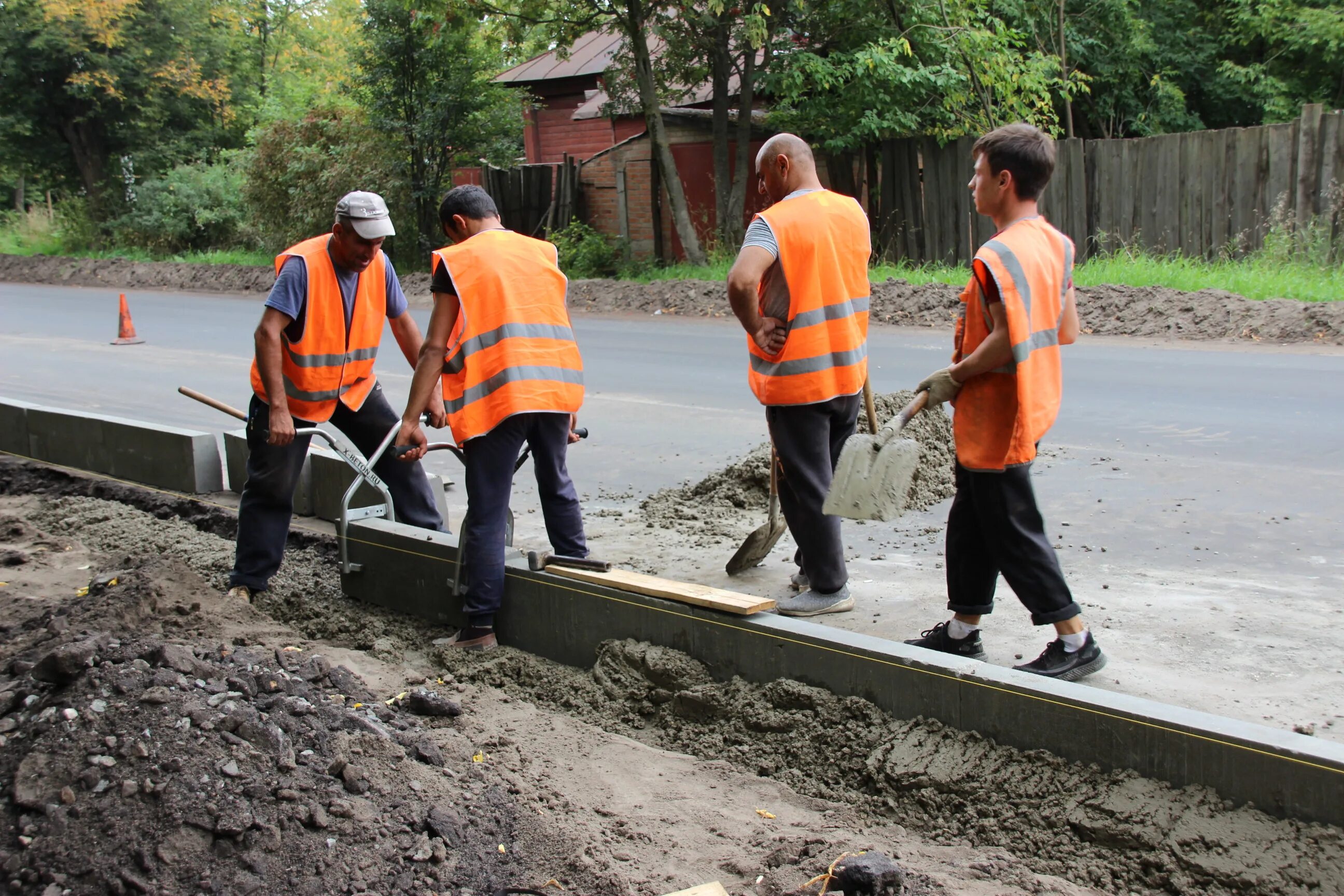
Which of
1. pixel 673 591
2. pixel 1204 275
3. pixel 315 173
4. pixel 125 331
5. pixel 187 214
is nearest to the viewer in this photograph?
pixel 673 591

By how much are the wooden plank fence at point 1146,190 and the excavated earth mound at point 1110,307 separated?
2.75m

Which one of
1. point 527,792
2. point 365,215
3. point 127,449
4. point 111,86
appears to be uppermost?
point 111,86

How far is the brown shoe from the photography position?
4961 millimetres

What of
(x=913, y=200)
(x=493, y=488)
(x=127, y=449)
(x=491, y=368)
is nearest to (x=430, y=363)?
(x=491, y=368)

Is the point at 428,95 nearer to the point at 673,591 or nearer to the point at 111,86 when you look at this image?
the point at 111,86

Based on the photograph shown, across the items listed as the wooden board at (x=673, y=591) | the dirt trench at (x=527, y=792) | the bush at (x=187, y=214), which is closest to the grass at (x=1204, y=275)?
the wooden board at (x=673, y=591)

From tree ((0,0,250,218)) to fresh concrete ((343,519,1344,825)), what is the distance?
30.2 meters

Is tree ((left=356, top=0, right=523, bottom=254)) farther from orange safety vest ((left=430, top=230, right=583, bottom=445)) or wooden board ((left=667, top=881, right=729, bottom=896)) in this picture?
wooden board ((left=667, top=881, right=729, bottom=896))

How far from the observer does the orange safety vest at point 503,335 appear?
477 cm

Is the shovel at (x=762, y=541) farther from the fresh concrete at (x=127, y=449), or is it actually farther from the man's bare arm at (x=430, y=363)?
the fresh concrete at (x=127, y=449)

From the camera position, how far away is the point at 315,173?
24.7m

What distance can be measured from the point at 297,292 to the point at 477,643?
1.75 meters

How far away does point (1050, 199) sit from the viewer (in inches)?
669

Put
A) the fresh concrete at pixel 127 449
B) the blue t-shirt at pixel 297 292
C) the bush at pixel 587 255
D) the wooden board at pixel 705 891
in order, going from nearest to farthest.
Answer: the wooden board at pixel 705 891
the blue t-shirt at pixel 297 292
the fresh concrete at pixel 127 449
the bush at pixel 587 255
